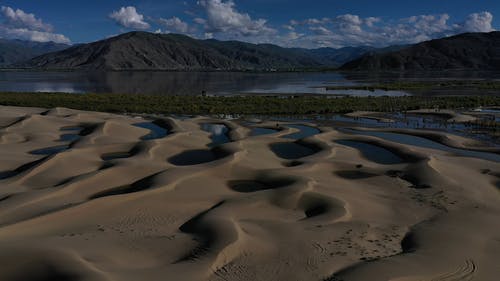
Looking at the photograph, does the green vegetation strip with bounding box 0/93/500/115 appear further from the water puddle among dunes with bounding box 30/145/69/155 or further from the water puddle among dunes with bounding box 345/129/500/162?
the water puddle among dunes with bounding box 30/145/69/155

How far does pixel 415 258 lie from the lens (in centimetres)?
1176

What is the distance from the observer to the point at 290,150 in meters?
27.6

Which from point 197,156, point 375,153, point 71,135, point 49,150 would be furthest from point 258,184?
point 71,135

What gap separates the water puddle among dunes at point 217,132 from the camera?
30.3 m

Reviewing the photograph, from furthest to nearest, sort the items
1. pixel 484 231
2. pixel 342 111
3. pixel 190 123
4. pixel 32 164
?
pixel 342 111 → pixel 190 123 → pixel 32 164 → pixel 484 231

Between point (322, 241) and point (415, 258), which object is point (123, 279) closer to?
point (322, 241)

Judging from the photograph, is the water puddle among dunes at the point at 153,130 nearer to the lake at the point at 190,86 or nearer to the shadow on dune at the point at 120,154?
the shadow on dune at the point at 120,154

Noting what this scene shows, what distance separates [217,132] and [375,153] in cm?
1249

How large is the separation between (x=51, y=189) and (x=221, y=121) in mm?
22513

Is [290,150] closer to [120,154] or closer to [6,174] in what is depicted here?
[120,154]

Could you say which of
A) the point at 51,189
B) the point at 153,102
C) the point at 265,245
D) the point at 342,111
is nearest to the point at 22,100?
the point at 153,102

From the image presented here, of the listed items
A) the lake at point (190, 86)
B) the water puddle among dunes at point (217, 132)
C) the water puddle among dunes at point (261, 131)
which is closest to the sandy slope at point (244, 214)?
the water puddle among dunes at point (217, 132)

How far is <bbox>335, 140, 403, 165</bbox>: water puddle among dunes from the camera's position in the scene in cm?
2459

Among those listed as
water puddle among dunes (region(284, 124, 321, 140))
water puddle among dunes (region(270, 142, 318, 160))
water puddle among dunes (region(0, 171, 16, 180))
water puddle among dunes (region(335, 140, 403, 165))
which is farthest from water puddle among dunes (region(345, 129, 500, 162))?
A: water puddle among dunes (region(0, 171, 16, 180))
